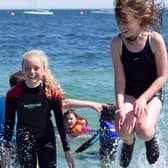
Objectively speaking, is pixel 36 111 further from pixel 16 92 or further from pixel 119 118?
pixel 119 118

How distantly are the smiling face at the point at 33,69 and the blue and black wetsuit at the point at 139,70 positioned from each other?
2.57 feet

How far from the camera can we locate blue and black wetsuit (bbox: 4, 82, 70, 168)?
5.75 metres

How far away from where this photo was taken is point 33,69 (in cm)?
567

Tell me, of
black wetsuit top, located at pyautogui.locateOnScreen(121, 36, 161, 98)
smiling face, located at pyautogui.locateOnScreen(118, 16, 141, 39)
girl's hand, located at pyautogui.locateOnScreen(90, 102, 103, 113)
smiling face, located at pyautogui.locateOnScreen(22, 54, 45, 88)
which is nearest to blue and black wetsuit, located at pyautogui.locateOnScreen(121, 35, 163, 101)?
black wetsuit top, located at pyautogui.locateOnScreen(121, 36, 161, 98)

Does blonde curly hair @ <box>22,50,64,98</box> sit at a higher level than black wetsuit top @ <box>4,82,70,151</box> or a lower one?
higher

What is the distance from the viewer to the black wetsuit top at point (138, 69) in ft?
18.6

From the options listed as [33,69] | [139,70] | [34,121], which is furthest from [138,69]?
[34,121]

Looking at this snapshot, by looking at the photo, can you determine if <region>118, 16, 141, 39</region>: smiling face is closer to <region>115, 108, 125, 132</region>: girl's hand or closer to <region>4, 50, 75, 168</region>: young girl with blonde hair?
<region>115, 108, 125, 132</region>: girl's hand

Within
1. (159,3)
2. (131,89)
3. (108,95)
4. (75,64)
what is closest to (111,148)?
(131,89)

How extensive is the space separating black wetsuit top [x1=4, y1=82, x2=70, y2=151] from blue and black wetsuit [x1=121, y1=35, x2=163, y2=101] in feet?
2.29

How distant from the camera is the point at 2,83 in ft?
47.7

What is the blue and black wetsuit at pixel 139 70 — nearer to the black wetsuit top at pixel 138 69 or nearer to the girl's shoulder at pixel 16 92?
the black wetsuit top at pixel 138 69

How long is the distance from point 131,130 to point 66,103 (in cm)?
132

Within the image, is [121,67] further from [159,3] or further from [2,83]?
[2,83]
